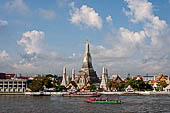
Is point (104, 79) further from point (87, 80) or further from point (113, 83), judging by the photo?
point (113, 83)

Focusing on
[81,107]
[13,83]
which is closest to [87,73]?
[13,83]

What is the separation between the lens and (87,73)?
173125 millimetres

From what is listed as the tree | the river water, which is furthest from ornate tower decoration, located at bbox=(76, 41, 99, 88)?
the river water

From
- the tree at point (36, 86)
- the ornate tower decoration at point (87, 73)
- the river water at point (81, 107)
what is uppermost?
the ornate tower decoration at point (87, 73)

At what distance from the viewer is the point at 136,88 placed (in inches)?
5192

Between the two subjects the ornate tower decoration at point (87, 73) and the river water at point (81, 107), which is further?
the ornate tower decoration at point (87, 73)

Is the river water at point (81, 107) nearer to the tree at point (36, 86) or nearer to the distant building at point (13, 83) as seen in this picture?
the tree at point (36, 86)

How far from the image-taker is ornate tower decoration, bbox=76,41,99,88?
168 m

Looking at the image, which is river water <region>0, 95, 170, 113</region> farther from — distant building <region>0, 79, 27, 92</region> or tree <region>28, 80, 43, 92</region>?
distant building <region>0, 79, 27, 92</region>

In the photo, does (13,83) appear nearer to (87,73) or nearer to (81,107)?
(87,73)

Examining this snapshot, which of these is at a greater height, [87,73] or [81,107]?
[87,73]

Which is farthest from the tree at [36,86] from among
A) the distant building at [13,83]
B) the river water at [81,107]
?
the river water at [81,107]

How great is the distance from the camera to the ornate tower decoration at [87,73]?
167913 millimetres

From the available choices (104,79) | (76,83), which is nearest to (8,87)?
(76,83)
